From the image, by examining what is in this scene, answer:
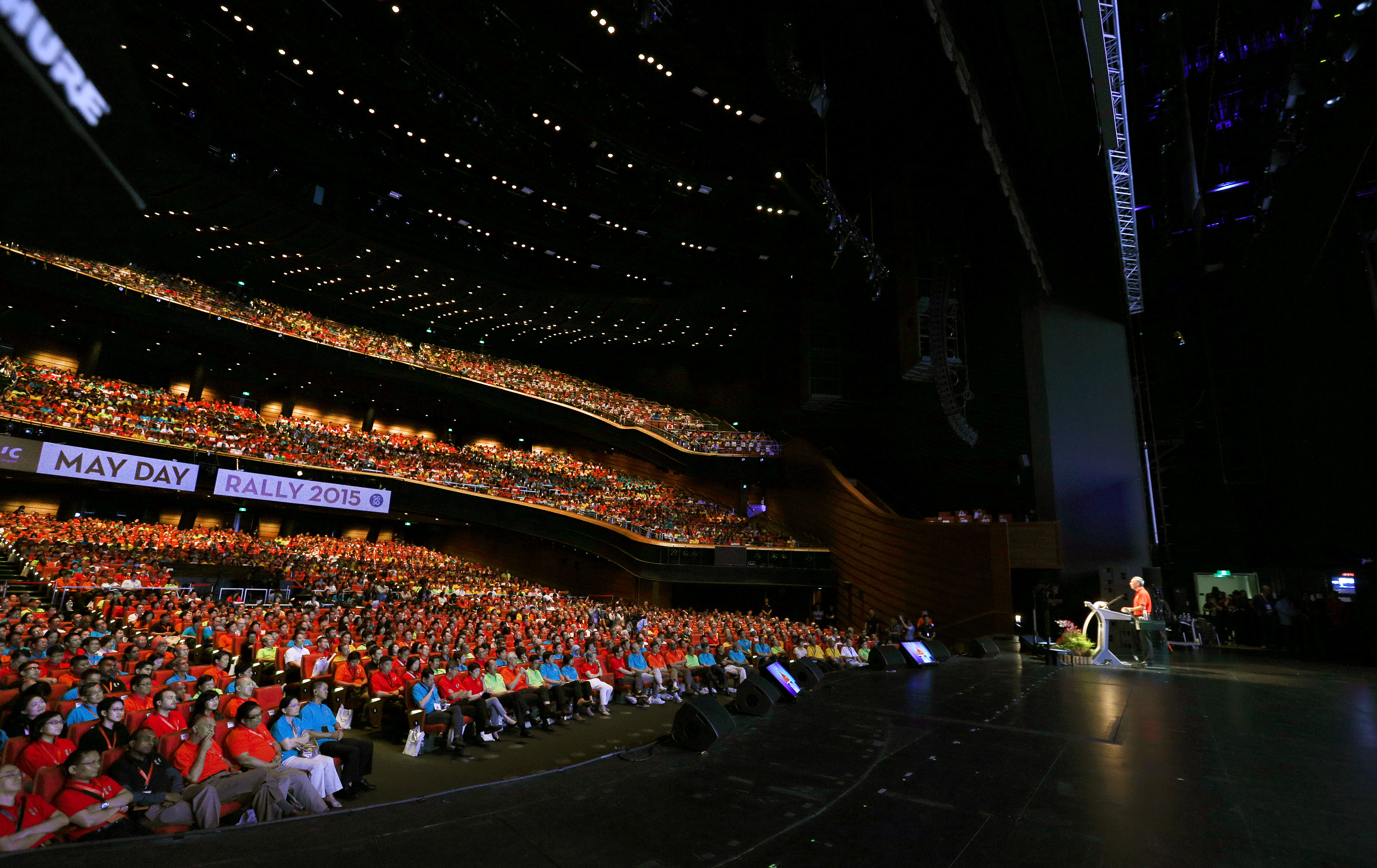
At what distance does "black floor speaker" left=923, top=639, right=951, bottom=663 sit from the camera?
39.6ft

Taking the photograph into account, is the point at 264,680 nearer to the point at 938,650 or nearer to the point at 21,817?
the point at 21,817

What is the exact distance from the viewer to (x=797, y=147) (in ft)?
65.8

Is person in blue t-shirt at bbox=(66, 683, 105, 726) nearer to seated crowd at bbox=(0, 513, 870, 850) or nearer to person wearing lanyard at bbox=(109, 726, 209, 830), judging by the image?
seated crowd at bbox=(0, 513, 870, 850)

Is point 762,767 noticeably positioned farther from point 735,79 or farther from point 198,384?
point 198,384

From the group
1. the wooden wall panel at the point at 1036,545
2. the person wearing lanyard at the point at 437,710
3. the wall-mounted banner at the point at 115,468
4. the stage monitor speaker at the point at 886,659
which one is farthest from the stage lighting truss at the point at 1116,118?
the wall-mounted banner at the point at 115,468

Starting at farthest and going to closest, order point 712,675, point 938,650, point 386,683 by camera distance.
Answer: point 938,650, point 712,675, point 386,683

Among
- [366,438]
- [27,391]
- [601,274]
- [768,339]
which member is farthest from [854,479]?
[27,391]

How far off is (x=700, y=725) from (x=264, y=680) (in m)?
6.07

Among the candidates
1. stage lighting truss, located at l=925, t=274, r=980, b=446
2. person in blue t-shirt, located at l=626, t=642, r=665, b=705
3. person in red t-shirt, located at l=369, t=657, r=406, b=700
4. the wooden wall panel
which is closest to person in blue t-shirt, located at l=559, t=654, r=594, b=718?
person in blue t-shirt, located at l=626, t=642, r=665, b=705

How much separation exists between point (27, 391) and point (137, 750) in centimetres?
2289

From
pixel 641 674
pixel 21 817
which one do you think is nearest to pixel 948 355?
pixel 641 674

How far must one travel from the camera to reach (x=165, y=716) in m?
4.91

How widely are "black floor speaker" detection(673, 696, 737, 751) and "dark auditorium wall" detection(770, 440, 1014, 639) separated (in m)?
13.5

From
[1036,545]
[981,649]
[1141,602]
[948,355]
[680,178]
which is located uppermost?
[680,178]
